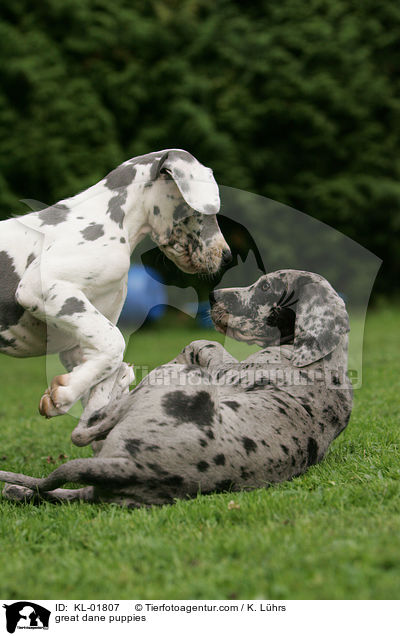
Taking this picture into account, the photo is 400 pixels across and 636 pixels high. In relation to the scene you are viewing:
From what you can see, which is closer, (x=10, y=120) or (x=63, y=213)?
(x=63, y=213)

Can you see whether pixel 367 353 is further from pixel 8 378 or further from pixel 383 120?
pixel 383 120

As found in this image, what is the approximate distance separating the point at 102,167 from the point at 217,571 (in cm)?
1171

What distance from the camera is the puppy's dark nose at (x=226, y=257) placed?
4.20 m

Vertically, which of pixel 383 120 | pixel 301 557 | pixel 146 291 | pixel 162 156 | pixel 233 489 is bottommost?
pixel 383 120

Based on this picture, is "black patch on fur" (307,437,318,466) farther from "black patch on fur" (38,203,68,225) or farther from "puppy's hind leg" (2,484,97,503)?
"black patch on fur" (38,203,68,225)

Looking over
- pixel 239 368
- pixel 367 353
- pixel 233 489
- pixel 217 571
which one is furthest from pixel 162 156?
pixel 367 353

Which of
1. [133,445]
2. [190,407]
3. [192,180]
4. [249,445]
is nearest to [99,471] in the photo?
[133,445]

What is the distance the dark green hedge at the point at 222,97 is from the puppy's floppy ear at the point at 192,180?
8666 millimetres

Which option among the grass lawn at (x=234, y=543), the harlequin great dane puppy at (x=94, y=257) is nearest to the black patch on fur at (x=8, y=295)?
the harlequin great dane puppy at (x=94, y=257)

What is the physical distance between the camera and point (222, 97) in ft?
49.7

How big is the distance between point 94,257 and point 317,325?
1.58 m

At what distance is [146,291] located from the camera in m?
4.63

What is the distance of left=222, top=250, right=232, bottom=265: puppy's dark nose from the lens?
4.20 metres

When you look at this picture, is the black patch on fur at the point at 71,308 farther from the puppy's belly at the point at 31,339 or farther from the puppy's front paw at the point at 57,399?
the puppy's front paw at the point at 57,399
